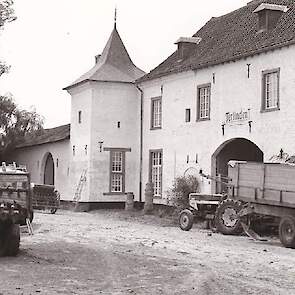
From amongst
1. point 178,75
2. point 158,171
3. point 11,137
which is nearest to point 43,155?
point 11,137

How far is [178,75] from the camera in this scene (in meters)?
30.7

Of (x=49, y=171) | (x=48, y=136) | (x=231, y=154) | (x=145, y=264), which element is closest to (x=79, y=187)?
(x=48, y=136)

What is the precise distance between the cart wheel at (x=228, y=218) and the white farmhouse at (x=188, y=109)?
3.53 meters

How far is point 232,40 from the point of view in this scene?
28.1 m

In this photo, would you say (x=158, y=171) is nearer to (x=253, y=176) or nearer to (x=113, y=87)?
(x=113, y=87)

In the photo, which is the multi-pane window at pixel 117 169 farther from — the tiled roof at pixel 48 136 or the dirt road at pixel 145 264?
the dirt road at pixel 145 264

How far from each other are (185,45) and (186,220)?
1094 cm

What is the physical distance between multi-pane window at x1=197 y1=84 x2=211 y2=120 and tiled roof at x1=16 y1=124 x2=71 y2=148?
1203 cm

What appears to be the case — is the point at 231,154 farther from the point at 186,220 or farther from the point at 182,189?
the point at 186,220

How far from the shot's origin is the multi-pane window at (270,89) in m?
24.6

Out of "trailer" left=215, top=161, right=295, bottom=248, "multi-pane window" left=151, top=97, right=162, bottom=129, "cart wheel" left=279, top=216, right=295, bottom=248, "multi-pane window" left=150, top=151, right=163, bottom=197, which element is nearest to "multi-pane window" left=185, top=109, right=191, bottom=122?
"multi-pane window" left=151, top=97, right=162, bottom=129

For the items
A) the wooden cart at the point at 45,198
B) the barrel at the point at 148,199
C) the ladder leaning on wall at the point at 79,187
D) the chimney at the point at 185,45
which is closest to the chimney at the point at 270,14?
the chimney at the point at 185,45

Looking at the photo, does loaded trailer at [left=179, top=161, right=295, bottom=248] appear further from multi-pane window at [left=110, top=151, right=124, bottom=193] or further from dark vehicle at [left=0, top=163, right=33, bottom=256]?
multi-pane window at [left=110, top=151, right=124, bottom=193]

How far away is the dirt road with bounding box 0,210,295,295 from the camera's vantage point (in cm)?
1097
